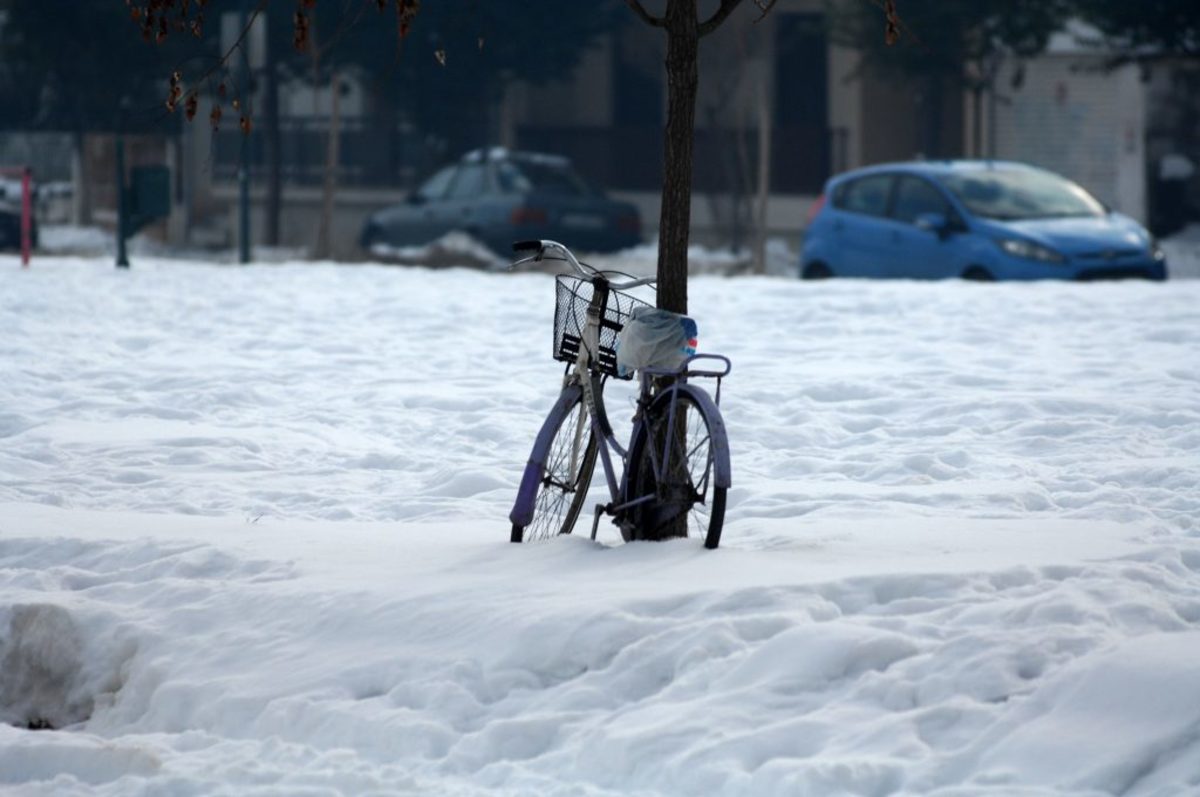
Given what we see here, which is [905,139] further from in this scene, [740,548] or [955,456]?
[740,548]

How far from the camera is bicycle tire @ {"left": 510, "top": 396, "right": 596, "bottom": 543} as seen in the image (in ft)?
22.3

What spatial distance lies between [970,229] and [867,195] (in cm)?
143

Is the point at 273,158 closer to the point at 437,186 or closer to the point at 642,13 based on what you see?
the point at 437,186

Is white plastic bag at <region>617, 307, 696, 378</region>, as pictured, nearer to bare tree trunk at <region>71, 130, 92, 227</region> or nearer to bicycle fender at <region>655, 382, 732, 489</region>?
bicycle fender at <region>655, 382, 732, 489</region>

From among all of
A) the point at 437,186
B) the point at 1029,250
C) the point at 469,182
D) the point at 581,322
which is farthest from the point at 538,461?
the point at 437,186

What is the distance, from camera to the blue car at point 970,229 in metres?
17.5

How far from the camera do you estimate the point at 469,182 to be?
26.6 m

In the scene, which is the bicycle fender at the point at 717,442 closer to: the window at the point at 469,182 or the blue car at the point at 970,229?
the blue car at the point at 970,229

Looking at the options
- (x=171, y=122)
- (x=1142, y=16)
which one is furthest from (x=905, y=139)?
(x=171, y=122)

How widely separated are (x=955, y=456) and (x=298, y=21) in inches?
158

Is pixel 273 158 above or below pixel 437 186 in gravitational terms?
above

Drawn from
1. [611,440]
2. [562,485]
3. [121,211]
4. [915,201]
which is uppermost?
[915,201]

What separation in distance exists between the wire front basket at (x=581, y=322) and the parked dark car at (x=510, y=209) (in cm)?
1873

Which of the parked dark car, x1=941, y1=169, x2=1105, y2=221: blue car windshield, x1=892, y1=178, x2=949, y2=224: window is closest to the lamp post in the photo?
the parked dark car
